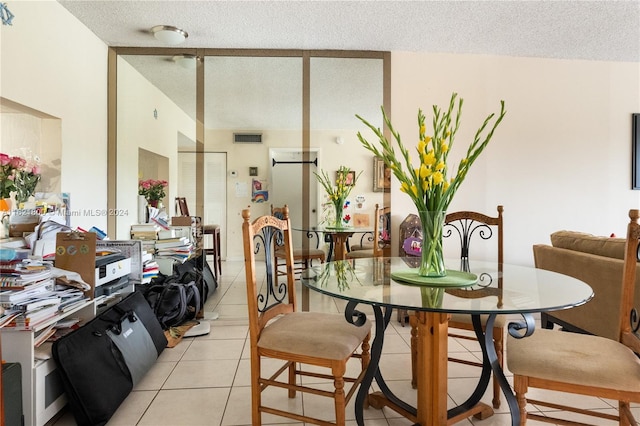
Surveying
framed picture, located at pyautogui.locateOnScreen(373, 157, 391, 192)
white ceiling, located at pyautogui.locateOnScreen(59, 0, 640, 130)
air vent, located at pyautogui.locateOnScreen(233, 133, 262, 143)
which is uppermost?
white ceiling, located at pyautogui.locateOnScreen(59, 0, 640, 130)

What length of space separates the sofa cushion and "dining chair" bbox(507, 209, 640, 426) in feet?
3.01

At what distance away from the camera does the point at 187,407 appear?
6.08 feet

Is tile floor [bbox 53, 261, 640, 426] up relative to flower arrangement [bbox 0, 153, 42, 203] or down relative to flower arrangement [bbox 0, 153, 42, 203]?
down

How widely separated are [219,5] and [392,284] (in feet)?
7.02

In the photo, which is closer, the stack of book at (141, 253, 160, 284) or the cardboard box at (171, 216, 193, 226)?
the stack of book at (141, 253, 160, 284)

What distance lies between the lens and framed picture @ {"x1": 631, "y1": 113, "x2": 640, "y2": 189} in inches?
134

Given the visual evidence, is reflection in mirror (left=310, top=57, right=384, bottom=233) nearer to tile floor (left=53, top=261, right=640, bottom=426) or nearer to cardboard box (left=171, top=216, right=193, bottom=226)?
cardboard box (left=171, top=216, right=193, bottom=226)

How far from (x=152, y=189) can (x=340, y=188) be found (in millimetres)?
1729

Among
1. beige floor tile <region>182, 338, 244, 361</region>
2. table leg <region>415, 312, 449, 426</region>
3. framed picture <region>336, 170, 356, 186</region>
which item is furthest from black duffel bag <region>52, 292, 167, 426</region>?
framed picture <region>336, 170, 356, 186</region>

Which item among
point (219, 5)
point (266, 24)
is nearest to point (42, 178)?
point (219, 5)

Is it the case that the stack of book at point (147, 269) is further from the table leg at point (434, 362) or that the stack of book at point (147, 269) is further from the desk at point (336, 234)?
the table leg at point (434, 362)

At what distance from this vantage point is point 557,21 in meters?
2.62

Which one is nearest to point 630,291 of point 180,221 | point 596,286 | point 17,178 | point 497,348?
point 497,348

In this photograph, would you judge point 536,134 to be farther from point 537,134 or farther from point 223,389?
point 223,389
